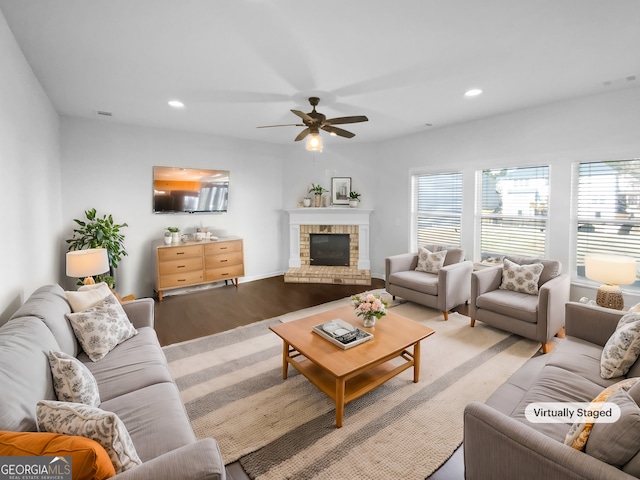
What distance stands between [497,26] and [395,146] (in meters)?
3.59

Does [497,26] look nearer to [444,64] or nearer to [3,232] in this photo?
[444,64]

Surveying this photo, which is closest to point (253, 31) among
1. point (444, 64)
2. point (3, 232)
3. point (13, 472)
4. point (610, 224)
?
point (444, 64)

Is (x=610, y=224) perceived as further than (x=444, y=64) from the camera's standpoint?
Yes

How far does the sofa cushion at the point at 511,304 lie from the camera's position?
10.4ft

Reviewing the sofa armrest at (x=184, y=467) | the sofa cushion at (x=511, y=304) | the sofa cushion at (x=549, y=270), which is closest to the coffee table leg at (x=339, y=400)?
the sofa armrest at (x=184, y=467)

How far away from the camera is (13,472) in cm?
96

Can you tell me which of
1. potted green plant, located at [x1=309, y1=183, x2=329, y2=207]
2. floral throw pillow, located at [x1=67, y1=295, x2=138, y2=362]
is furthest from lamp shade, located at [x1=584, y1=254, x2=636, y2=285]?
floral throw pillow, located at [x1=67, y1=295, x2=138, y2=362]

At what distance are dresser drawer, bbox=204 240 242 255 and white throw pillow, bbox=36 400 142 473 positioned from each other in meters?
4.07

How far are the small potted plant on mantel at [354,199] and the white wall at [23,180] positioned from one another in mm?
4524

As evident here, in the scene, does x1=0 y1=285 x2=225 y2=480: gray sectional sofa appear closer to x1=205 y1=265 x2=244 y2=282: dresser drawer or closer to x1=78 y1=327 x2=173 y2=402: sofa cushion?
x1=78 y1=327 x2=173 y2=402: sofa cushion

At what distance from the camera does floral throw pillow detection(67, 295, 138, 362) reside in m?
2.16

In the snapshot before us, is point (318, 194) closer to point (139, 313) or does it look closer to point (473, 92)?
point (473, 92)

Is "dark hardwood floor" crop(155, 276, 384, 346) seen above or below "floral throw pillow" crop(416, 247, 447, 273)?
below

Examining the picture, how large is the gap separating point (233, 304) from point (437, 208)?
12.0ft
